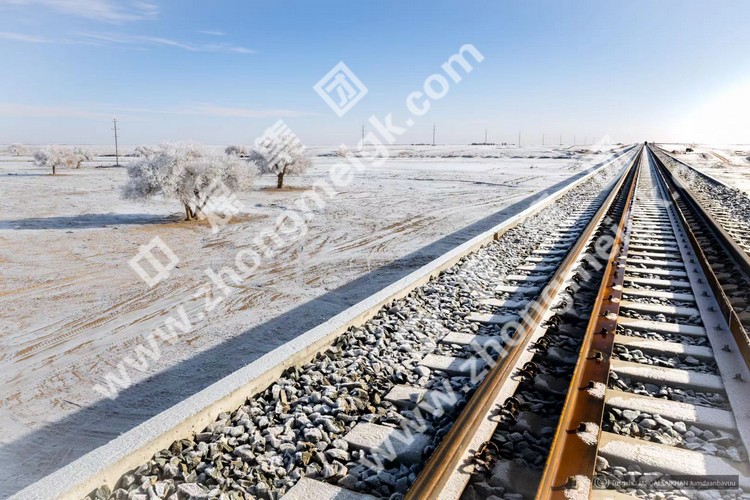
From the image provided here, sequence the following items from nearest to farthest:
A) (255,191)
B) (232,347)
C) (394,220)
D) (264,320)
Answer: (232,347), (264,320), (394,220), (255,191)

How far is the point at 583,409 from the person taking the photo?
3.32 metres

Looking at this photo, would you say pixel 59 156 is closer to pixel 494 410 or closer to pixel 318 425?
pixel 318 425

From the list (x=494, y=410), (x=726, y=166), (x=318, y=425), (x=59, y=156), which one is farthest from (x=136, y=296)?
(x=726, y=166)

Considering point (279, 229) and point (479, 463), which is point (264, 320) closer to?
point (479, 463)

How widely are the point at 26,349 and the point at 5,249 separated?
289 inches

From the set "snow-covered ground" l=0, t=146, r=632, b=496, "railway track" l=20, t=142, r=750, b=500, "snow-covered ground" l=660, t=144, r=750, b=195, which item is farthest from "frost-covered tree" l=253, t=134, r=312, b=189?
"railway track" l=20, t=142, r=750, b=500

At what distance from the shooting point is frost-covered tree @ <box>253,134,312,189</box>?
92.7 feet

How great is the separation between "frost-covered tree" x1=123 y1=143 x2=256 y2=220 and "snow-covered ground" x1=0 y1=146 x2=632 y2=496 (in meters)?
0.95

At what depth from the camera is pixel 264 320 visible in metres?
7.12

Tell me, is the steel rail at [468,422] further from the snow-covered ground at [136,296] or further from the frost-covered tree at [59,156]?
the frost-covered tree at [59,156]

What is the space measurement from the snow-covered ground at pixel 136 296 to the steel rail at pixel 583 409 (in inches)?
146

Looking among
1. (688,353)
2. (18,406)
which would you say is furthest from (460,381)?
(18,406)

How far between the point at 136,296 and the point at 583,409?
7.56 metres

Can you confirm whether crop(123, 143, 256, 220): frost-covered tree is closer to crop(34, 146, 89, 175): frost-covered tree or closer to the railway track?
the railway track
